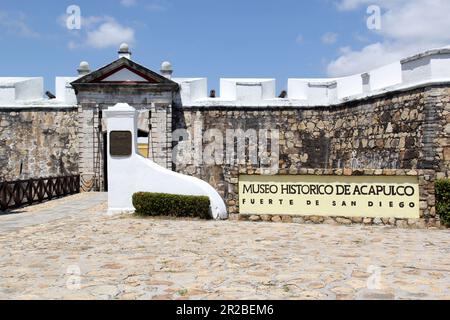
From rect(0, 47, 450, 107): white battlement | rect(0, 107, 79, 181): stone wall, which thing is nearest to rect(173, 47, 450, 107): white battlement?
rect(0, 47, 450, 107): white battlement

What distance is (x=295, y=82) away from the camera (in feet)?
61.4

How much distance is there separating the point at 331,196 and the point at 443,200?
2260 millimetres

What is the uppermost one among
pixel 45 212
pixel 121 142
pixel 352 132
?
pixel 352 132

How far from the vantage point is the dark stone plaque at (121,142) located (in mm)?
10719

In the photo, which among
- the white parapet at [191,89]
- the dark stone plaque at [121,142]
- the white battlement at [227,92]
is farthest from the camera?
the white parapet at [191,89]

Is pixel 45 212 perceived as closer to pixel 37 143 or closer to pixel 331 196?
pixel 331 196

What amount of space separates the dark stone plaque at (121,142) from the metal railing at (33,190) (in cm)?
366

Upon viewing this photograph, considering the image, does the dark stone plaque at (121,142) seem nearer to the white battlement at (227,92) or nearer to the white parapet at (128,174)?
the white parapet at (128,174)

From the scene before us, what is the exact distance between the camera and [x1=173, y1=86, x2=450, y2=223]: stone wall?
12430 mm

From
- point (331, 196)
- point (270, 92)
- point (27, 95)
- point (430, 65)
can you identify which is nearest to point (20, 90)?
point (27, 95)

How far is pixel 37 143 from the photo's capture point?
61.8 ft

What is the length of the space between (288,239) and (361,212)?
2769mm

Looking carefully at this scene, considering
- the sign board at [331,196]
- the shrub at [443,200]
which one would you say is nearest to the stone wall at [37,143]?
the sign board at [331,196]
